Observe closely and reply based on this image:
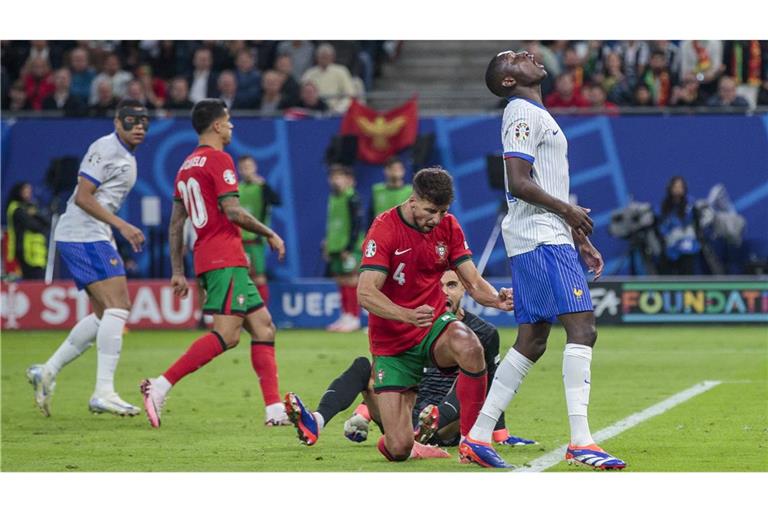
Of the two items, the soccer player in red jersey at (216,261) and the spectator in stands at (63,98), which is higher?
the spectator in stands at (63,98)

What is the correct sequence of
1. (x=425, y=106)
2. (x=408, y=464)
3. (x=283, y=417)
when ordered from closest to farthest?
1. (x=408, y=464)
2. (x=283, y=417)
3. (x=425, y=106)

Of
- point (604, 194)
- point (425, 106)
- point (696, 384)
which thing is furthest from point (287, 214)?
point (696, 384)

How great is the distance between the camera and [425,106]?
2323cm

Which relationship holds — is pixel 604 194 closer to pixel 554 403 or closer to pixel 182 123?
pixel 182 123

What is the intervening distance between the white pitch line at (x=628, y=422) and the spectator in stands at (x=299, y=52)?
1223 centimetres

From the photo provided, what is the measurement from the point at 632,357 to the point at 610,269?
21.2 feet

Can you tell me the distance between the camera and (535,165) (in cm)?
766

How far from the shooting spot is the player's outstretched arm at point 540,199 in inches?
293

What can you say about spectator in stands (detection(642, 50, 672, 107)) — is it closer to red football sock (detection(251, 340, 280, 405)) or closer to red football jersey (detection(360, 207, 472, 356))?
red football sock (detection(251, 340, 280, 405))

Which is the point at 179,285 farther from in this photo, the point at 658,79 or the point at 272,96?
the point at 658,79

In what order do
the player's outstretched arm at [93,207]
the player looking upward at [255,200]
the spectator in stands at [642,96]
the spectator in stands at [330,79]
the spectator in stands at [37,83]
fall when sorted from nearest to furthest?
the player's outstretched arm at [93,207] < the player looking upward at [255,200] < the spectator in stands at [642,96] < the spectator in stands at [330,79] < the spectator in stands at [37,83]

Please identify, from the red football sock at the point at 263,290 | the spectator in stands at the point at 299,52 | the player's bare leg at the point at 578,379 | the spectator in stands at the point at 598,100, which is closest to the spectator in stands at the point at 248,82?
the spectator in stands at the point at 299,52

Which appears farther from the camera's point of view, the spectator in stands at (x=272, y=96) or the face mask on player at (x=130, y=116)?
the spectator in stands at (x=272, y=96)

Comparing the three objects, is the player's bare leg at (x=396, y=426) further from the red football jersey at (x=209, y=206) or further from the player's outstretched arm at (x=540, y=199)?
the red football jersey at (x=209, y=206)
